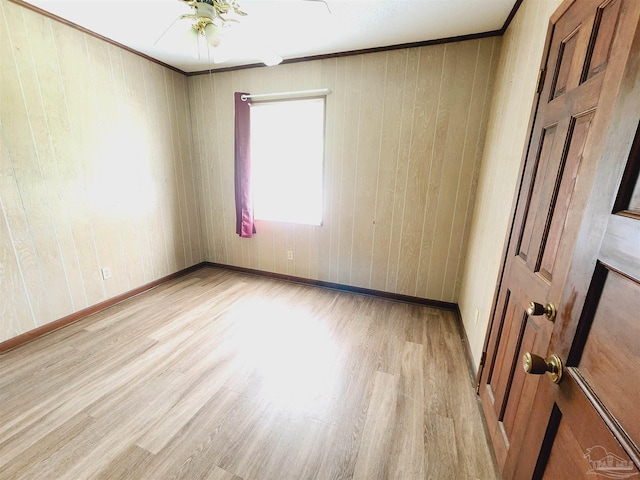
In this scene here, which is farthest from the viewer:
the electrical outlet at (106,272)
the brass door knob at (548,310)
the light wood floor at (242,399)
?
the electrical outlet at (106,272)

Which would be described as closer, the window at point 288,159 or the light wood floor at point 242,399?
the light wood floor at point 242,399

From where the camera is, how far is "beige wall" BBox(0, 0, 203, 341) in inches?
75.3

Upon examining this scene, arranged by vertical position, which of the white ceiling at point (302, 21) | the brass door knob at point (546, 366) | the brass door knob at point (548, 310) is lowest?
the brass door knob at point (546, 366)

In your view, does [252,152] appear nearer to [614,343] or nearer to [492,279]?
[492,279]

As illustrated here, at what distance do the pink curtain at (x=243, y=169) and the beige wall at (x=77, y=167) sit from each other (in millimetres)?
760

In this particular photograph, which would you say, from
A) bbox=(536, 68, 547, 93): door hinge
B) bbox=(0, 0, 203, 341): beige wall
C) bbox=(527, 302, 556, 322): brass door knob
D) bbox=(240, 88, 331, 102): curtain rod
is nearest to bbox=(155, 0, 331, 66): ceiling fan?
bbox=(240, 88, 331, 102): curtain rod

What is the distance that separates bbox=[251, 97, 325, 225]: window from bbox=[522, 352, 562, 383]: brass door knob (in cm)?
240

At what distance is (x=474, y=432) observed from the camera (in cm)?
139

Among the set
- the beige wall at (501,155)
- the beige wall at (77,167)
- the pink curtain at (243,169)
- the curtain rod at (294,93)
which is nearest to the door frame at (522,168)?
the beige wall at (501,155)

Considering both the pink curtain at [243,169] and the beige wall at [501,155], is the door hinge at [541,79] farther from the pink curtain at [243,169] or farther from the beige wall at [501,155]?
the pink curtain at [243,169]

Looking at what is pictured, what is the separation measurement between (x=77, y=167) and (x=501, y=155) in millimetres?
3399

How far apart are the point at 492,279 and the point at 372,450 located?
47.7 inches

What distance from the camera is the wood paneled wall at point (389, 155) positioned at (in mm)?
2283

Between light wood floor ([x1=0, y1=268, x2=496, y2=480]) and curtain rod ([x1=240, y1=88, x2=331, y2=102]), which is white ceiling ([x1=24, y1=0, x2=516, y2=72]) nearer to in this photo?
curtain rod ([x1=240, y1=88, x2=331, y2=102])
